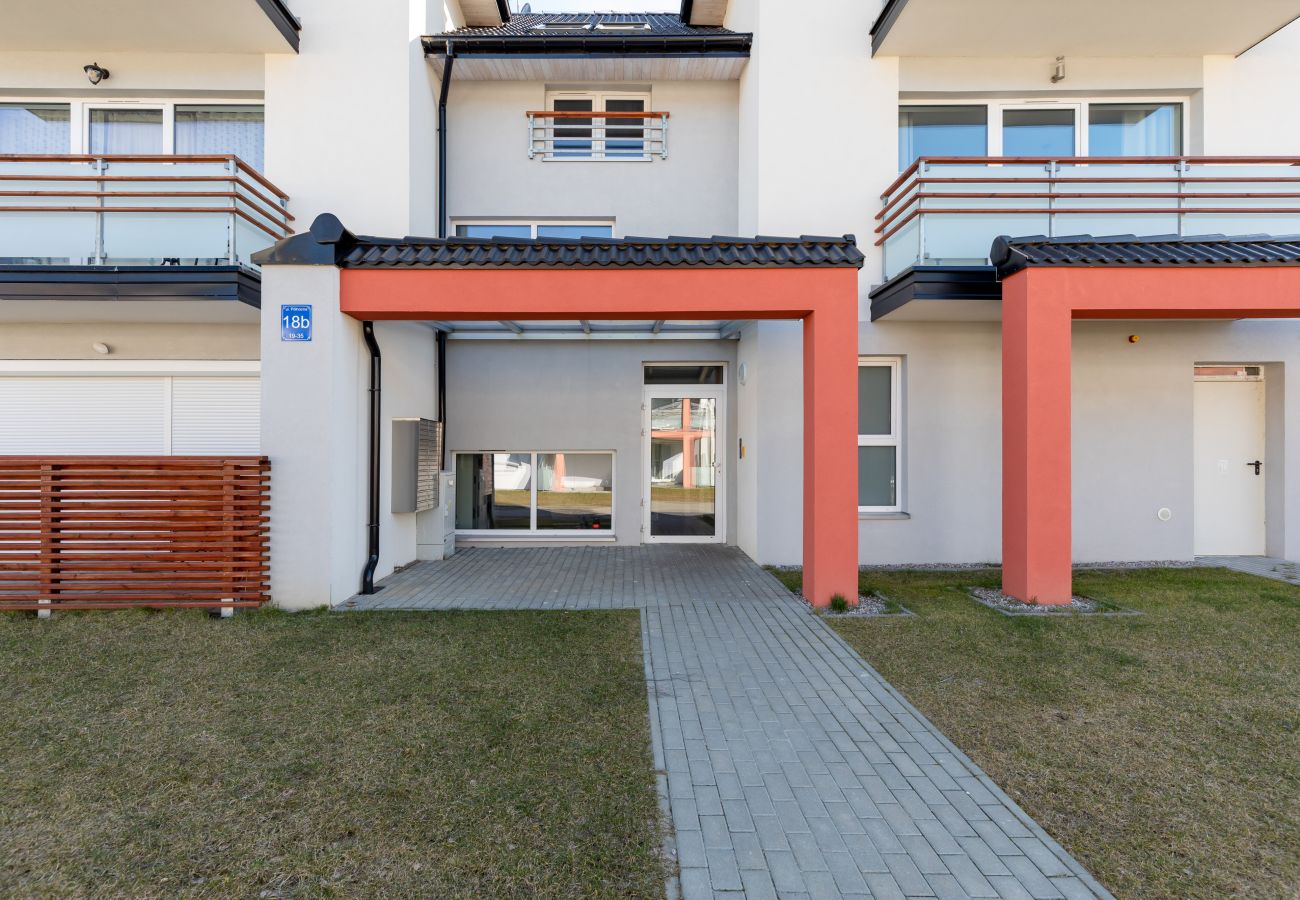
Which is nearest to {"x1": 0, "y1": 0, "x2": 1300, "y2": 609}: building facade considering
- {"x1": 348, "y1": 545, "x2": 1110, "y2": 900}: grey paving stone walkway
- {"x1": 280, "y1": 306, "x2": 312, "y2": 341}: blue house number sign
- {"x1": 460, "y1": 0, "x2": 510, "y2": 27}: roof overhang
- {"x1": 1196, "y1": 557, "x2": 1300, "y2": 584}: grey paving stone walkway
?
{"x1": 280, "y1": 306, "x2": 312, "y2": 341}: blue house number sign

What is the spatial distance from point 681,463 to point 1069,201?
243 inches

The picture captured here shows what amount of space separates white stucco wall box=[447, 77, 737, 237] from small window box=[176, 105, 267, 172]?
2557mm

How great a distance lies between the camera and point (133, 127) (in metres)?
8.27

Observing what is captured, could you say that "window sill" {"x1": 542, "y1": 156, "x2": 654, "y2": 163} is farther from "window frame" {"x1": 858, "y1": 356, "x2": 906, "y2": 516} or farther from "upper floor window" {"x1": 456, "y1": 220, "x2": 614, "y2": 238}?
"window frame" {"x1": 858, "y1": 356, "x2": 906, "y2": 516}

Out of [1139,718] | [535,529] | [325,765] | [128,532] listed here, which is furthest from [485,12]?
[1139,718]

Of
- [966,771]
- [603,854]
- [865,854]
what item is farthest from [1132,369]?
[603,854]

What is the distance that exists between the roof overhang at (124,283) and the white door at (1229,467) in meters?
12.2

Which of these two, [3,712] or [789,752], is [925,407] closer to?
[789,752]

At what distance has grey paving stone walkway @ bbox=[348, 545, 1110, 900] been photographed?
2.33 m

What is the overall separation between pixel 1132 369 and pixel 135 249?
12328 mm

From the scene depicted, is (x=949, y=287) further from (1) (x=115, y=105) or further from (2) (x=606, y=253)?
(1) (x=115, y=105)

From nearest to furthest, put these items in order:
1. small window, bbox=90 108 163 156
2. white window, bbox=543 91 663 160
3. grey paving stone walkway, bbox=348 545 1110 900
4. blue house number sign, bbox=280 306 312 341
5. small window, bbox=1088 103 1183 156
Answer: grey paving stone walkway, bbox=348 545 1110 900 < blue house number sign, bbox=280 306 312 341 < small window, bbox=90 108 163 156 < small window, bbox=1088 103 1183 156 < white window, bbox=543 91 663 160

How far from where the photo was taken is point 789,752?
10.7 ft

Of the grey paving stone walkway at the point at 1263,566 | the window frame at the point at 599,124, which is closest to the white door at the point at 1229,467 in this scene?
the grey paving stone walkway at the point at 1263,566
